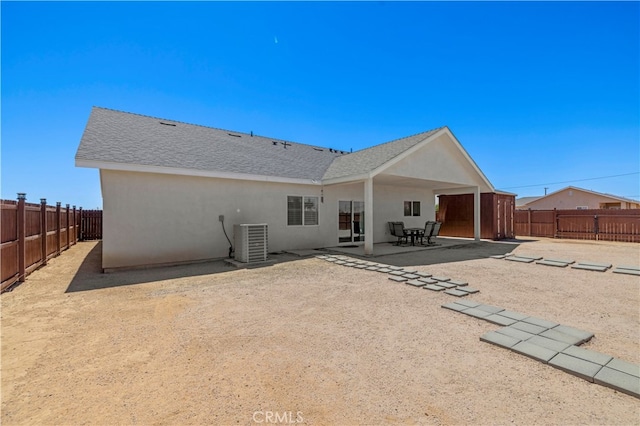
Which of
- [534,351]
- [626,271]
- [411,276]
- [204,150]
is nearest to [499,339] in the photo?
[534,351]

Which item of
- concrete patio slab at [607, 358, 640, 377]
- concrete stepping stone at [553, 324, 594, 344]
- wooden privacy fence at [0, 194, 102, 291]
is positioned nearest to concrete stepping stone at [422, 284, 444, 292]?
concrete stepping stone at [553, 324, 594, 344]

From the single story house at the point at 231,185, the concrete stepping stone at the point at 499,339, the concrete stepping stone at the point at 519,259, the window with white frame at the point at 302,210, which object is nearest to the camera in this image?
the concrete stepping stone at the point at 499,339

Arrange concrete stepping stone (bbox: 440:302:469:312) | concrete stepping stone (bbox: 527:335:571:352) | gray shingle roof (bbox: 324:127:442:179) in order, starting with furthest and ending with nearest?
gray shingle roof (bbox: 324:127:442:179) < concrete stepping stone (bbox: 440:302:469:312) < concrete stepping stone (bbox: 527:335:571:352)

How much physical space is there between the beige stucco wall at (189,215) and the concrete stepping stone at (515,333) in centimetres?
819

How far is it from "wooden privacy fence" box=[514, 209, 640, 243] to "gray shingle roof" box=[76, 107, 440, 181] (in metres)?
11.5

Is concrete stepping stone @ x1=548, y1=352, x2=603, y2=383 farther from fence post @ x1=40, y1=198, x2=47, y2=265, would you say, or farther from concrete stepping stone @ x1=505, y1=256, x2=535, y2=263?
fence post @ x1=40, y1=198, x2=47, y2=265

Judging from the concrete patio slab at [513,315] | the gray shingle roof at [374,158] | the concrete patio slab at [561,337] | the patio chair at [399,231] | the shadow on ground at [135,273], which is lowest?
the shadow on ground at [135,273]

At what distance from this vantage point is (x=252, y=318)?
4227mm

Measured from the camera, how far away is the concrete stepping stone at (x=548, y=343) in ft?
10.2

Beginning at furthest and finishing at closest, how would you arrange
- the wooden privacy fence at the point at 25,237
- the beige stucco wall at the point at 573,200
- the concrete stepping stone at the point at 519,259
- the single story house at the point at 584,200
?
the beige stucco wall at the point at 573,200 < the single story house at the point at 584,200 < the concrete stepping stone at the point at 519,259 < the wooden privacy fence at the point at 25,237

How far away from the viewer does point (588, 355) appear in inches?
116

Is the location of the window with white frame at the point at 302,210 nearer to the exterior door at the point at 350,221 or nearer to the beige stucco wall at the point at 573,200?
the exterior door at the point at 350,221

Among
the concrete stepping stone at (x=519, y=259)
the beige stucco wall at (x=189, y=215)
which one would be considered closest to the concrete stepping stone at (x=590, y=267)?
the concrete stepping stone at (x=519, y=259)

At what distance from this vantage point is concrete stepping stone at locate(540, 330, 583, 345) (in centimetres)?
331
